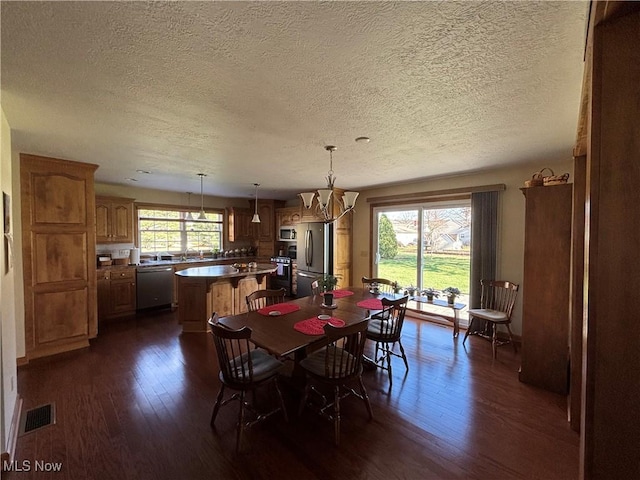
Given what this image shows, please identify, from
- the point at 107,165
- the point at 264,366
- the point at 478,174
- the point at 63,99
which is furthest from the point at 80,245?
the point at 478,174

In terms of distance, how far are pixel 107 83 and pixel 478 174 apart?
15.1 ft

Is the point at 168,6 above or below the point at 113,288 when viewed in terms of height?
above

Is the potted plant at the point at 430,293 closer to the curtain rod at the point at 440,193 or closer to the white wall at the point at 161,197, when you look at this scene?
the curtain rod at the point at 440,193

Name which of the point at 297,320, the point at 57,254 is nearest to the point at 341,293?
the point at 297,320

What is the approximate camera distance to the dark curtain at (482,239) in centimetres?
409

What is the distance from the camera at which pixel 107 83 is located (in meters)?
1.69

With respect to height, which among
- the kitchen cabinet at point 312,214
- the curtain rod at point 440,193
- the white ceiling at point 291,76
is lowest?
the kitchen cabinet at point 312,214

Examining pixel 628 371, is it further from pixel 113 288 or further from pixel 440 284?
pixel 113 288

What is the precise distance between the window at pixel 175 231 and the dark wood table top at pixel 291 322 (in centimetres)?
382

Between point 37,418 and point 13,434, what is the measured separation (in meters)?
0.26

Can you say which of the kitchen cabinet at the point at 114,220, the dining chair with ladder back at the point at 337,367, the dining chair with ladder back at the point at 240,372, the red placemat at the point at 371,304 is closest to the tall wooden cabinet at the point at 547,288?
the red placemat at the point at 371,304

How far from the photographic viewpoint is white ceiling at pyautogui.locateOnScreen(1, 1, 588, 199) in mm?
1169

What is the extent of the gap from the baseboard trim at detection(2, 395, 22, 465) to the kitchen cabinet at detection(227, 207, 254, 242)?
16.2 ft

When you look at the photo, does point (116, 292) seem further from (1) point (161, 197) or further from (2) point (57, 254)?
(1) point (161, 197)
